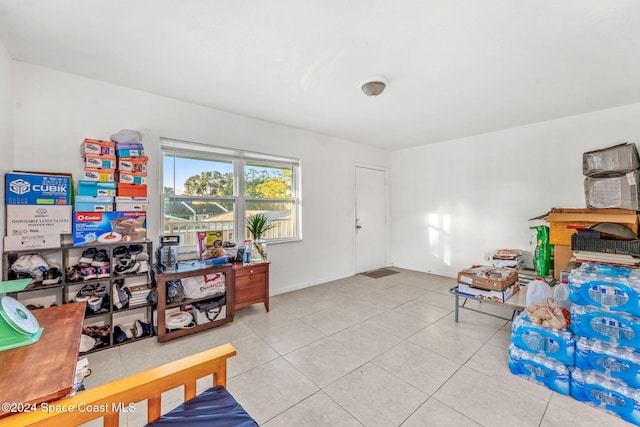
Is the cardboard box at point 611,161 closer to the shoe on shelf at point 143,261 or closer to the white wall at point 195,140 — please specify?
the white wall at point 195,140

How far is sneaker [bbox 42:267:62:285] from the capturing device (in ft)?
7.26

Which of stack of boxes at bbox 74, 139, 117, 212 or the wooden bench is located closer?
the wooden bench

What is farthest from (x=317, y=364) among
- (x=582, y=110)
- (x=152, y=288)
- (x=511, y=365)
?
(x=582, y=110)

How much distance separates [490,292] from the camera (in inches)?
106

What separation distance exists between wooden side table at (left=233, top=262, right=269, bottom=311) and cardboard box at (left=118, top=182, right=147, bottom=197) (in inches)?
47.2

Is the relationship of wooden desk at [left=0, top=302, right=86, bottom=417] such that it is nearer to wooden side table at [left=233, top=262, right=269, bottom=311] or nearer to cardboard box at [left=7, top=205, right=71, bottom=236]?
cardboard box at [left=7, top=205, right=71, bottom=236]

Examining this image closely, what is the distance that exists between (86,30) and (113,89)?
879 mm

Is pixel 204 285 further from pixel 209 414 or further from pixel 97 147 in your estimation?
pixel 209 414

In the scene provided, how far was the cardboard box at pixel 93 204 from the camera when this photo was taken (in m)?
2.31

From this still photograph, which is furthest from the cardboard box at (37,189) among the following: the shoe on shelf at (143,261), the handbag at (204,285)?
the handbag at (204,285)

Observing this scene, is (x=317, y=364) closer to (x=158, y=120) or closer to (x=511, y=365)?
(x=511, y=365)

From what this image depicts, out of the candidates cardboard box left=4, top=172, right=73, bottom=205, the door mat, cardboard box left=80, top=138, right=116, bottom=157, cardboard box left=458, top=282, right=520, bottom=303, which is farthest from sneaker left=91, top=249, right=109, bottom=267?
the door mat

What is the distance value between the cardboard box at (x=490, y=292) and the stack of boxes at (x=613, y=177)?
1425 millimetres

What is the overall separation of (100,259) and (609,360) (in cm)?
400
